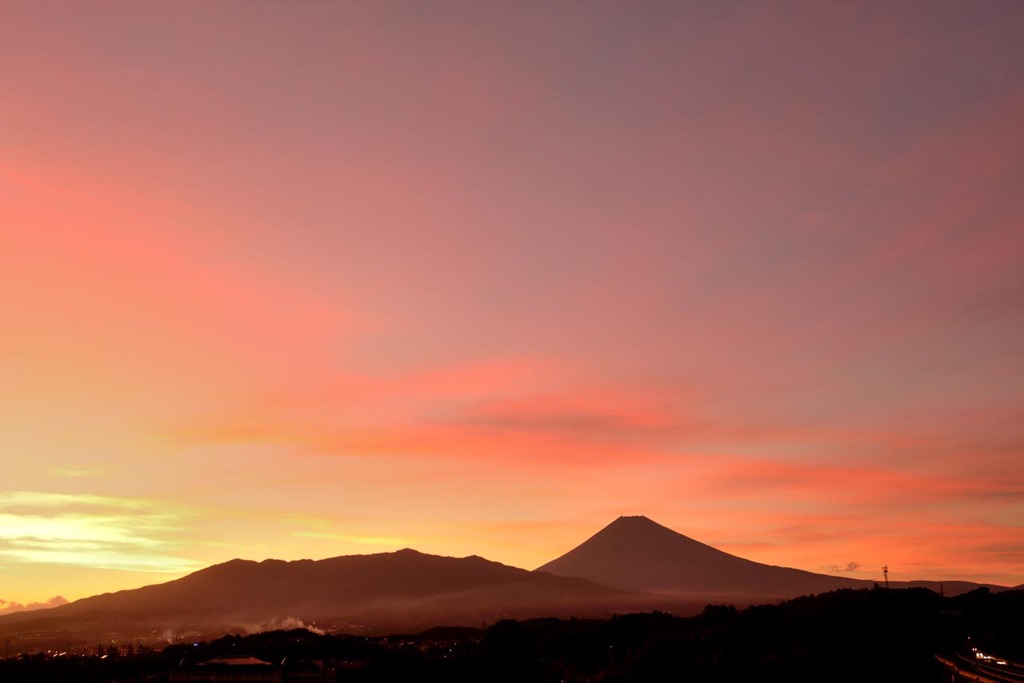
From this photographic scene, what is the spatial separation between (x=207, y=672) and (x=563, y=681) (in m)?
79.2

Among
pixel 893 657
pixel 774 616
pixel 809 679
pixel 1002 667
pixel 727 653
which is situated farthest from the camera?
pixel 774 616

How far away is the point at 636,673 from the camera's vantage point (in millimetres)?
142875

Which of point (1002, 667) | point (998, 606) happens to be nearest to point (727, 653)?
point (998, 606)

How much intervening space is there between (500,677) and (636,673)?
6232 cm

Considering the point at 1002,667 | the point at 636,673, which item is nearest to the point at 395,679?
the point at 636,673

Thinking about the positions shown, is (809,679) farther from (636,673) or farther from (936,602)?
(936,602)

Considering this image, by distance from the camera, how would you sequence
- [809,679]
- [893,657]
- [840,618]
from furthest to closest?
[840,618] → [893,657] → [809,679]

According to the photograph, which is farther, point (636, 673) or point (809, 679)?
point (636, 673)

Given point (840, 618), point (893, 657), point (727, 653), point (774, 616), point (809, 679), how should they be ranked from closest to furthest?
point (809, 679) < point (893, 657) < point (727, 653) < point (840, 618) < point (774, 616)

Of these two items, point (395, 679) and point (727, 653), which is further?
point (395, 679)

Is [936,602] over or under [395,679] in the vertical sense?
over

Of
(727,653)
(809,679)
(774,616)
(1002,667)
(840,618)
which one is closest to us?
(1002,667)

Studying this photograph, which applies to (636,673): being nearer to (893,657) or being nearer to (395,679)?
(893,657)

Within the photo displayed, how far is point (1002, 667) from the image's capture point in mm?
67750
